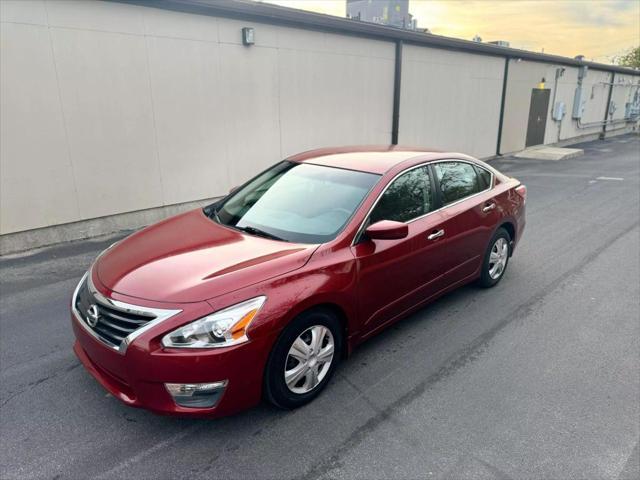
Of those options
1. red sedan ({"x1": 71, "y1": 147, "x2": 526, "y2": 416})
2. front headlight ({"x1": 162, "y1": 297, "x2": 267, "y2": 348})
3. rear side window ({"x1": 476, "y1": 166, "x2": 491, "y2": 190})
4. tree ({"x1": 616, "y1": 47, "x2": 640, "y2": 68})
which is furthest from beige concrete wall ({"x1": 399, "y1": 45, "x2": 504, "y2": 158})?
tree ({"x1": 616, "y1": 47, "x2": 640, "y2": 68})

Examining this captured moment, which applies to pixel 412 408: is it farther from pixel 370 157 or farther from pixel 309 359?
pixel 370 157

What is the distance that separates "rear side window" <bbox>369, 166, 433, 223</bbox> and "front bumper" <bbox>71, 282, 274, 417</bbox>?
1.41 metres

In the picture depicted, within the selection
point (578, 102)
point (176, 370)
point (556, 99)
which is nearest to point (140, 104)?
point (176, 370)

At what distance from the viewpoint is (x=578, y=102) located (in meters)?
21.1

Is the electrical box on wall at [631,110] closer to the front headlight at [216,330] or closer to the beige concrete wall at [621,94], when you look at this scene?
the beige concrete wall at [621,94]

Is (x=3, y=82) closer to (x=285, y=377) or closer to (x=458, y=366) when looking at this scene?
(x=285, y=377)

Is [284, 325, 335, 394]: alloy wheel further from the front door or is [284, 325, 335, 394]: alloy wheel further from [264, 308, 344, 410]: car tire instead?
the front door

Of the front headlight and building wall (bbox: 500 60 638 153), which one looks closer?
the front headlight

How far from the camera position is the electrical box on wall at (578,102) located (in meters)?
21.0

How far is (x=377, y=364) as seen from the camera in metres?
3.60

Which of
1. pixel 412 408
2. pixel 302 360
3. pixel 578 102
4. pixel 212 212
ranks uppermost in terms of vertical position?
pixel 578 102

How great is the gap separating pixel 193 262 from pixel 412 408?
5.69ft

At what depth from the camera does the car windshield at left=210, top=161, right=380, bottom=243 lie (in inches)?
133

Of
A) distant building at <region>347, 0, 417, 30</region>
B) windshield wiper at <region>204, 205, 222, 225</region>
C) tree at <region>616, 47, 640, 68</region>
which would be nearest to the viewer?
windshield wiper at <region>204, 205, 222, 225</region>
